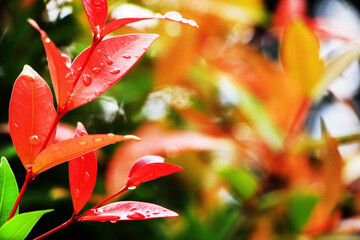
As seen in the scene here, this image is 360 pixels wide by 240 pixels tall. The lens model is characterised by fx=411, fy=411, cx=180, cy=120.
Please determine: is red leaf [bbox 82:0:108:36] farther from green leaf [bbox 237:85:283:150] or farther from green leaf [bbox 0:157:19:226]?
green leaf [bbox 237:85:283:150]

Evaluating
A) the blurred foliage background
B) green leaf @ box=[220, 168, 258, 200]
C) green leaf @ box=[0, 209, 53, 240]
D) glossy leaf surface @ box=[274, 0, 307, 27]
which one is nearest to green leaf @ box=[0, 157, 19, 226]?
green leaf @ box=[0, 209, 53, 240]

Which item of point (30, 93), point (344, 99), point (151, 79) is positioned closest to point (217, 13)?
point (151, 79)

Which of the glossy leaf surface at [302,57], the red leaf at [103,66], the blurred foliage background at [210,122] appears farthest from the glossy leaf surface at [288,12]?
the red leaf at [103,66]

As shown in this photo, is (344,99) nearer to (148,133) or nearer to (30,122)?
(148,133)

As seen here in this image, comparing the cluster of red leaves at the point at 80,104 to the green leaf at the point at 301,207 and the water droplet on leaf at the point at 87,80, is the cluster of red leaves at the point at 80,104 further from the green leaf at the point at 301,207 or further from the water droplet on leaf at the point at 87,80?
the green leaf at the point at 301,207

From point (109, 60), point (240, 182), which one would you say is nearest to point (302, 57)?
point (240, 182)

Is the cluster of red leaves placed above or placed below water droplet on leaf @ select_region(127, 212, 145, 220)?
above

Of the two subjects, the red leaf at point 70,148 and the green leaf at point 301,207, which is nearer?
the red leaf at point 70,148
